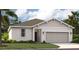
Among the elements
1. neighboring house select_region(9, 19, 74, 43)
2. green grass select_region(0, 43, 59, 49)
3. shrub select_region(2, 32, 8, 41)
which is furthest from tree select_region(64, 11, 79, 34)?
shrub select_region(2, 32, 8, 41)

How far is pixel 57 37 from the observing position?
14.2 m

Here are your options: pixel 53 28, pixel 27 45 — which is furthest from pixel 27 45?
pixel 53 28

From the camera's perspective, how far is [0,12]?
14.0 meters

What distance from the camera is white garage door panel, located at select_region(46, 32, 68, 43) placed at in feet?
46.5

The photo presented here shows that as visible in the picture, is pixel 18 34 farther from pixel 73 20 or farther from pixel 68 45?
pixel 73 20

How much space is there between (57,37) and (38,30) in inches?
18.0

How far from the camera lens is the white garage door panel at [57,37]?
46.5 ft

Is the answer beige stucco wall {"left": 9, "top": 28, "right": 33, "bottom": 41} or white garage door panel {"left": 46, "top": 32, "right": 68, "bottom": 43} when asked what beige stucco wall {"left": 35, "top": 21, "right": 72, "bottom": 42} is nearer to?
white garage door panel {"left": 46, "top": 32, "right": 68, "bottom": 43}

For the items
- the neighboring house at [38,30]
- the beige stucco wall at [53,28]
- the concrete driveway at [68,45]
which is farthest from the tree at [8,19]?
the concrete driveway at [68,45]

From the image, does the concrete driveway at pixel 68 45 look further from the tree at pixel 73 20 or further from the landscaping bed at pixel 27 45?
the tree at pixel 73 20
